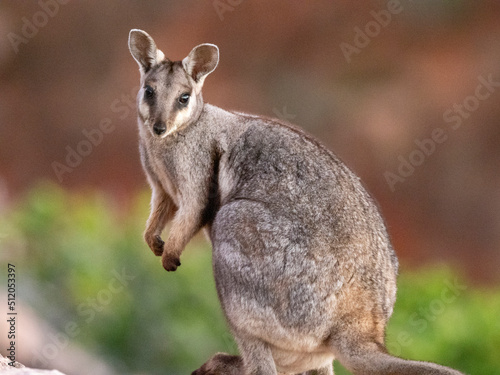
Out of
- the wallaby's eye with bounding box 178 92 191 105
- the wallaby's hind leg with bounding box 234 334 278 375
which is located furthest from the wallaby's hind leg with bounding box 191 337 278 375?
the wallaby's eye with bounding box 178 92 191 105

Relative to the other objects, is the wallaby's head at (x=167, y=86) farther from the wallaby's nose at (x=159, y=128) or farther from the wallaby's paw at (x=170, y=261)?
the wallaby's paw at (x=170, y=261)

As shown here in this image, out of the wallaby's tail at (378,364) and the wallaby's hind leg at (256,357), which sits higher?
the wallaby's tail at (378,364)

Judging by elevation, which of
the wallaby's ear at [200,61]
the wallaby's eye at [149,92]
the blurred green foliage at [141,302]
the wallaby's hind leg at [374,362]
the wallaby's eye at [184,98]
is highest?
the wallaby's ear at [200,61]

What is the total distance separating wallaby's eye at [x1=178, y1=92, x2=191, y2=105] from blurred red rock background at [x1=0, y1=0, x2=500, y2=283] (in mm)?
8668

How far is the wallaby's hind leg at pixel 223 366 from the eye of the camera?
605cm

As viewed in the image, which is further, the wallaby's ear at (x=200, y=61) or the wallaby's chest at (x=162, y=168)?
the wallaby's ear at (x=200, y=61)

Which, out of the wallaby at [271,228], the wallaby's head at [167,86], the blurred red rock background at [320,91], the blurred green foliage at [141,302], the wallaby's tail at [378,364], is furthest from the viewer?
the blurred red rock background at [320,91]

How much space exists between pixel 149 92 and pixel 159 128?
1.15ft

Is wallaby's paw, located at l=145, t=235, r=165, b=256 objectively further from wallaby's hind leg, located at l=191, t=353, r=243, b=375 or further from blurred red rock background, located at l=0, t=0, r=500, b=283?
blurred red rock background, located at l=0, t=0, r=500, b=283

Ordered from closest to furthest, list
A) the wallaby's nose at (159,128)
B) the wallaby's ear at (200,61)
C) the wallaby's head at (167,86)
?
the wallaby's nose at (159,128), the wallaby's head at (167,86), the wallaby's ear at (200,61)

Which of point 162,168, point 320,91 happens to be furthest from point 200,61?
point 320,91

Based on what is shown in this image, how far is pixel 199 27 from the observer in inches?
620

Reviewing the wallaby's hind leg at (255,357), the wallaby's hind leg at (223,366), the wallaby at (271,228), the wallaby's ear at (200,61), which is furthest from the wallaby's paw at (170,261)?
the wallaby's ear at (200,61)

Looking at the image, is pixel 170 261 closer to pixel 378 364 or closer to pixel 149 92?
pixel 149 92
